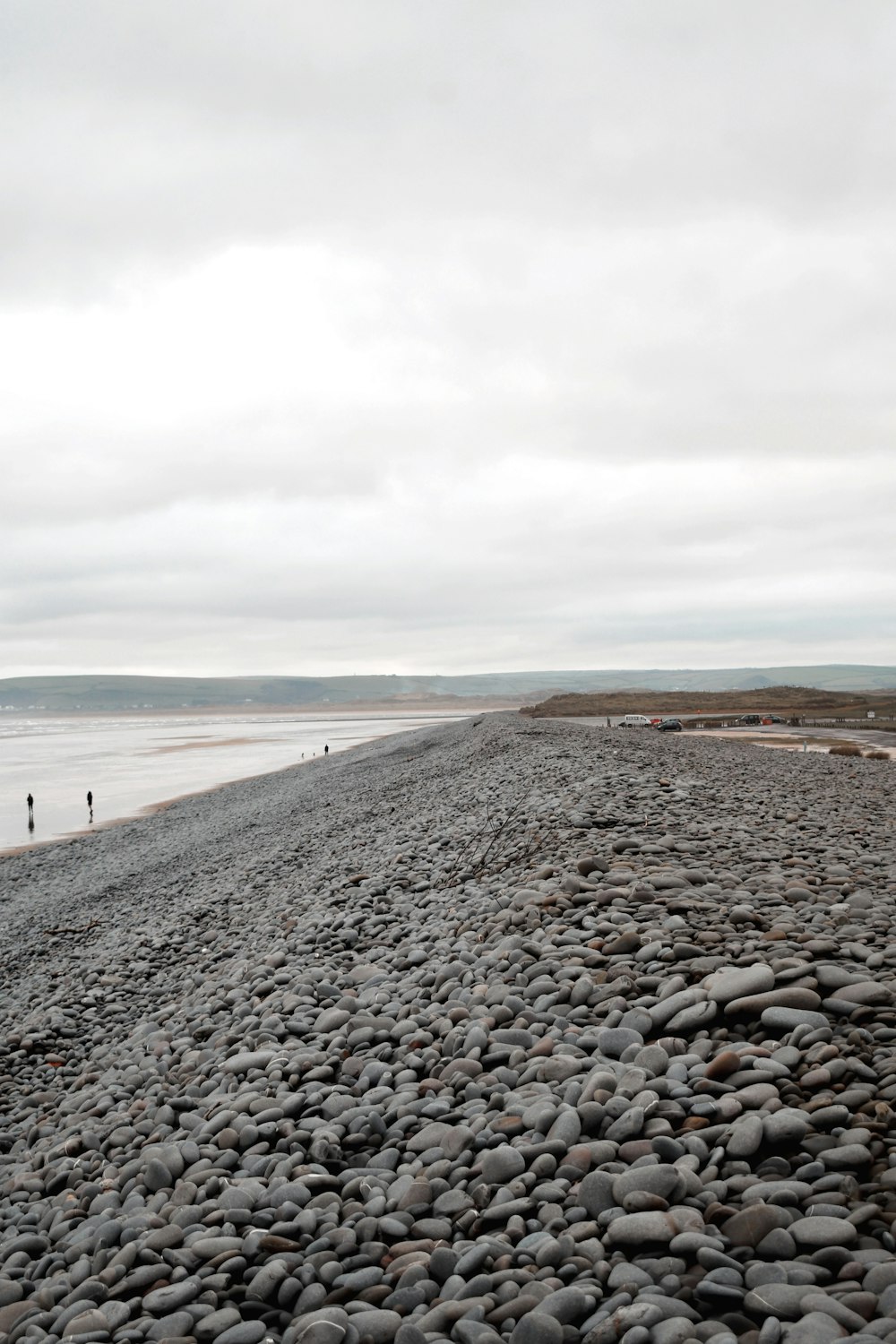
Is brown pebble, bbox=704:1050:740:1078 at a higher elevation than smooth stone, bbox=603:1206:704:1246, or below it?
higher

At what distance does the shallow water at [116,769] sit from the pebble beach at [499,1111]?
69.9 ft

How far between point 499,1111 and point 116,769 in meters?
50.8

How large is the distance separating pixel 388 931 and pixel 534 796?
15.7 feet

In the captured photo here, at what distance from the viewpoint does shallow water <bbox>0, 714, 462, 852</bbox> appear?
102 ft

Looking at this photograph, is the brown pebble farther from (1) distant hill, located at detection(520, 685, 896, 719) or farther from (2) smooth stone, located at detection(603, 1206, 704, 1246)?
(1) distant hill, located at detection(520, 685, 896, 719)

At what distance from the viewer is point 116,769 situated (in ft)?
166

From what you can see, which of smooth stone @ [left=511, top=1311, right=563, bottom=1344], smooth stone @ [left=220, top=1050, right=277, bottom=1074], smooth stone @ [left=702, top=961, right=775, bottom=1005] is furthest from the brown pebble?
smooth stone @ [left=220, top=1050, right=277, bottom=1074]

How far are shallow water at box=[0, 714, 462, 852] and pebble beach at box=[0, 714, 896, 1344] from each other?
21299 millimetres

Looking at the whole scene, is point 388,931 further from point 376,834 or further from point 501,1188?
point 376,834

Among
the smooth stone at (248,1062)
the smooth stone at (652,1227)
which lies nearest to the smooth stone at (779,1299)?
the smooth stone at (652,1227)

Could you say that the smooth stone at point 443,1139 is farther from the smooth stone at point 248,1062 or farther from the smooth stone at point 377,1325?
the smooth stone at point 248,1062

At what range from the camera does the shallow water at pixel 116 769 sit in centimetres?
3108

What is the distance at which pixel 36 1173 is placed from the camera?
5.39 m

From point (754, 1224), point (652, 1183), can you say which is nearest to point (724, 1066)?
point (652, 1183)
